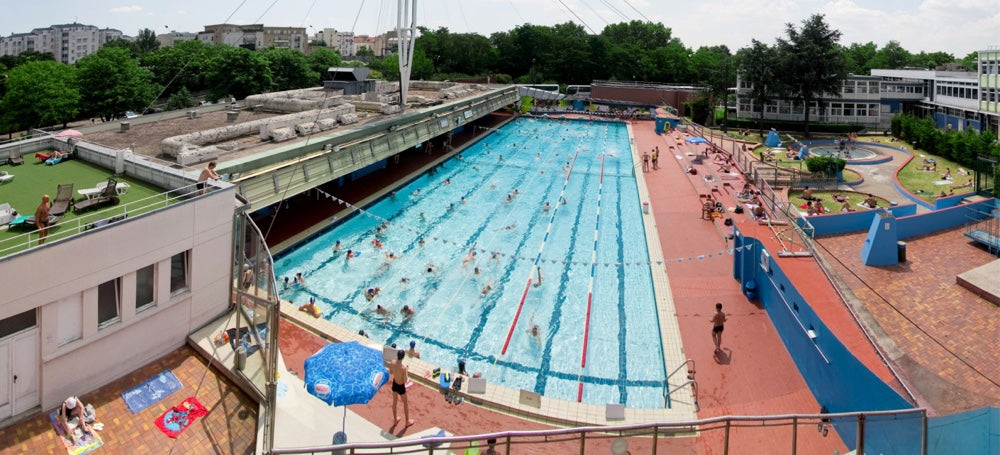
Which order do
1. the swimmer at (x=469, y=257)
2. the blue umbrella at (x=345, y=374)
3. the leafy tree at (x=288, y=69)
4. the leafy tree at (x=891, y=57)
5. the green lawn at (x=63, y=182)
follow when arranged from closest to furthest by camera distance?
the blue umbrella at (x=345, y=374), the green lawn at (x=63, y=182), the swimmer at (x=469, y=257), the leafy tree at (x=288, y=69), the leafy tree at (x=891, y=57)

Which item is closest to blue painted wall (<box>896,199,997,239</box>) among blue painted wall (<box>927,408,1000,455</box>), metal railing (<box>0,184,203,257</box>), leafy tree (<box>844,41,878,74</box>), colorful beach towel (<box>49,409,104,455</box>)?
blue painted wall (<box>927,408,1000,455</box>)

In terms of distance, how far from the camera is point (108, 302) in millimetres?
8711

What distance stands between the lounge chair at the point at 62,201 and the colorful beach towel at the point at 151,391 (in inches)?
140

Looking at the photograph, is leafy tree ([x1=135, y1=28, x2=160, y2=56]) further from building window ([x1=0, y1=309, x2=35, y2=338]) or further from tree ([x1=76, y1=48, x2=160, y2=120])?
building window ([x1=0, y1=309, x2=35, y2=338])

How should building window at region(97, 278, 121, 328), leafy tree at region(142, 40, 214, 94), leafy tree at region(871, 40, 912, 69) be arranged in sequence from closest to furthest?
building window at region(97, 278, 121, 328) < leafy tree at region(142, 40, 214, 94) < leafy tree at region(871, 40, 912, 69)

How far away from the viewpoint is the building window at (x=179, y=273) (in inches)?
382

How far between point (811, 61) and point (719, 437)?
40.8m

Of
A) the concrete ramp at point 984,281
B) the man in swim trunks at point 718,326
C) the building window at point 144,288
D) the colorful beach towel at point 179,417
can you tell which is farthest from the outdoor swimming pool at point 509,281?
the concrete ramp at point 984,281

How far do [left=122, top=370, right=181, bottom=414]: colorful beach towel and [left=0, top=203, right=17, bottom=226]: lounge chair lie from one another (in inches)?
147

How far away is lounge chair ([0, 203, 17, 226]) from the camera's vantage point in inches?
371

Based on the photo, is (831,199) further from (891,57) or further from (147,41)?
(147,41)

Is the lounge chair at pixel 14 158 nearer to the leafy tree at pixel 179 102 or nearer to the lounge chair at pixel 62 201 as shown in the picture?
the lounge chair at pixel 62 201

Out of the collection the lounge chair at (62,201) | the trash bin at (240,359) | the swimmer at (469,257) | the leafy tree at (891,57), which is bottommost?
the trash bin at (240,359)

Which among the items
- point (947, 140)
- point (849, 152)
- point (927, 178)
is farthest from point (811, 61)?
point (927, 178)
